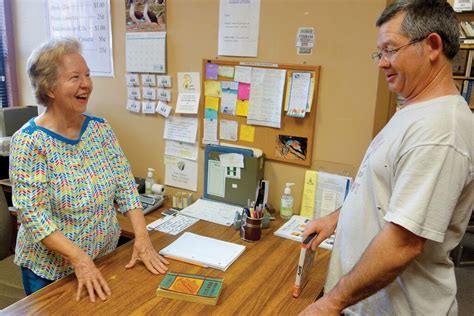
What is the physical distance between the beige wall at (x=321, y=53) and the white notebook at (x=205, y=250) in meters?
0.54

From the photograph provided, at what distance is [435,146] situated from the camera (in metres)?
0.92

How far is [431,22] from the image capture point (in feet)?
3.26

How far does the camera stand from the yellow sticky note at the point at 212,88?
210 centimetres

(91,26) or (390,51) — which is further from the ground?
(91,26)

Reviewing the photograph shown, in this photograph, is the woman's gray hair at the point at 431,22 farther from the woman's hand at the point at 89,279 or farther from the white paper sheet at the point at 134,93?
the white paper sheet at the point at 134,93

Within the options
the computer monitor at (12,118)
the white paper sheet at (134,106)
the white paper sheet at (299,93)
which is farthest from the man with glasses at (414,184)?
the computer monitor at (12,118)

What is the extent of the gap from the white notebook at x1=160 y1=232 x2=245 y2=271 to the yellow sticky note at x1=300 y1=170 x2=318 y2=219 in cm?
49

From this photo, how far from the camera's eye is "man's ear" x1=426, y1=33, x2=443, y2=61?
989 millimetres

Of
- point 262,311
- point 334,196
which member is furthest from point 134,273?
point 334,196

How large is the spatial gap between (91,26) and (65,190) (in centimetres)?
143

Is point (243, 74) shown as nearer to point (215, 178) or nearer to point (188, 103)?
point (188, 103)

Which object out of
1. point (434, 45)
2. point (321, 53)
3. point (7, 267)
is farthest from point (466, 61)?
point (7, 267)

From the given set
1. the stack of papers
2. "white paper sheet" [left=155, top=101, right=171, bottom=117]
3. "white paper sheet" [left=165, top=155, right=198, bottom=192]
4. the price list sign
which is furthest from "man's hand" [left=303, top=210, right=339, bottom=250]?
the price list sign

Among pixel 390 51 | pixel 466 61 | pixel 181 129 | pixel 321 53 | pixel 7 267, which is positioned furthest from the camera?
pixel 466 61
